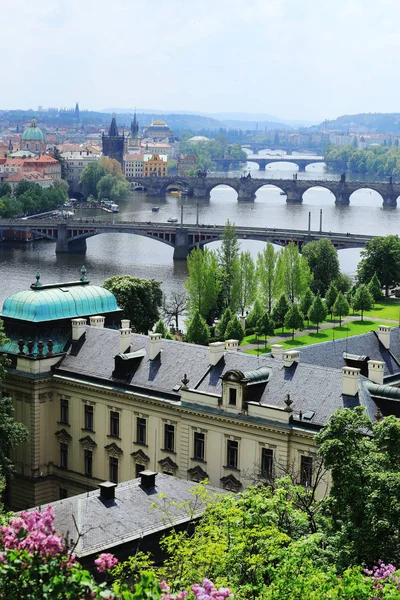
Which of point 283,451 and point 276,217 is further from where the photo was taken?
point 276,217

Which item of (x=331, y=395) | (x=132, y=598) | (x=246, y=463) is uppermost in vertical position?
(x=132, y=598)

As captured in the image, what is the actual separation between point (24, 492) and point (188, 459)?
27.0 feet

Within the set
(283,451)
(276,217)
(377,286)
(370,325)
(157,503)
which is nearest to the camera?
(157,503)

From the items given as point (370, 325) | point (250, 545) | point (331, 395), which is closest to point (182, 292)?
point (370, 325)

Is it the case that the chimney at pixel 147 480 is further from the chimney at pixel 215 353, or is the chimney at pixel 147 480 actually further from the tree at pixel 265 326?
the tree at pixel 265 326

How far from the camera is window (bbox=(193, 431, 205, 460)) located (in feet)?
139

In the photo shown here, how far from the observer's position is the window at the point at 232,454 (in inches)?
1626

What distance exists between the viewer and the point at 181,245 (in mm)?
137000

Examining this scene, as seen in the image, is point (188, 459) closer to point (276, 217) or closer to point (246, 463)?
point (246, 463)

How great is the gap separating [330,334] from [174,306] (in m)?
17.1

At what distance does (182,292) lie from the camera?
10506 centimetres

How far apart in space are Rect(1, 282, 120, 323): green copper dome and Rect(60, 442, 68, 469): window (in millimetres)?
5239

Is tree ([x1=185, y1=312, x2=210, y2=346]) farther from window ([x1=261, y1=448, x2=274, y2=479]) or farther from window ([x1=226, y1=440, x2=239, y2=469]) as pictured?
window ([x1=261, y1=448, x2=274, y2=479])

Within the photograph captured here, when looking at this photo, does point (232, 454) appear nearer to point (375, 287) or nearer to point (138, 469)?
point (138, 469)
